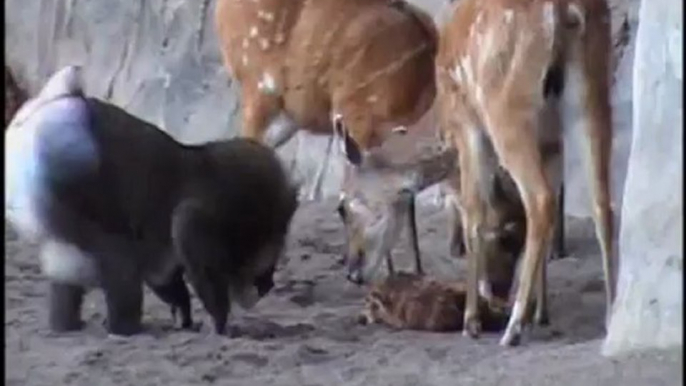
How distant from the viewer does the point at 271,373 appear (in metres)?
3.71

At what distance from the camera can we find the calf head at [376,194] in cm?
441

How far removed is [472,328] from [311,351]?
41 centimetres

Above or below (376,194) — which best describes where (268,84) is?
above

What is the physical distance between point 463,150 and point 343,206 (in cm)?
55

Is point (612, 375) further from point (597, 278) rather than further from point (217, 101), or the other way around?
point (217, 101)

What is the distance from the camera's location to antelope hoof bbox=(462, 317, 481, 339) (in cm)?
409

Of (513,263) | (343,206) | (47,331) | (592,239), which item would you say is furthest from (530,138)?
(592,239)

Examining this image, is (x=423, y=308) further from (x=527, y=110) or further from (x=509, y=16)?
(x=509, y=16)

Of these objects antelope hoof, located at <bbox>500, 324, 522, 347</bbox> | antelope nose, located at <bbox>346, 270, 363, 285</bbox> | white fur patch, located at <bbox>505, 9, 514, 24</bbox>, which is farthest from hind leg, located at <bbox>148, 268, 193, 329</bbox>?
white fur patch, located at <bbox>505, 9, 514, 24</bbox>

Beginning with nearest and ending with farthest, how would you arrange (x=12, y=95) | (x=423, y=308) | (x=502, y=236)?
(x=423, y=308), (x=502, y=236), (x=12, y=95)

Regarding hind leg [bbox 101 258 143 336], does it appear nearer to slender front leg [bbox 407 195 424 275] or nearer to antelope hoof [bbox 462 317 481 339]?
antelope hoof [bbox 462 317 481 339]

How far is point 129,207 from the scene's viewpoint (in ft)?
12.8

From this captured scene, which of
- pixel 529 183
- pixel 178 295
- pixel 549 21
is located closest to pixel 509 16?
pixel 549 21

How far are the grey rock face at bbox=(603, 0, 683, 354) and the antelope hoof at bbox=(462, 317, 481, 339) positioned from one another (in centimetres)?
51
